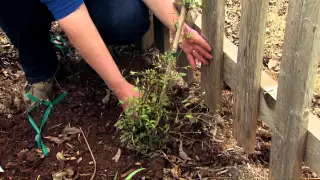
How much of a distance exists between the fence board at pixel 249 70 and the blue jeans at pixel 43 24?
2.13ft

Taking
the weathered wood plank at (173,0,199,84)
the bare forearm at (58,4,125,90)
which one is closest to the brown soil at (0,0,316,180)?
the weathered wood plank at (173,0,199,84)

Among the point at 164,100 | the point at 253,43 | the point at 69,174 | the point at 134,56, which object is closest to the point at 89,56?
the point at 164,100

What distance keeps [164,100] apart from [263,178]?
52cm

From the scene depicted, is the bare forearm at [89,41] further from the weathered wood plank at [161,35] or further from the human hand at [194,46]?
the weathered wood plank at [161,35]

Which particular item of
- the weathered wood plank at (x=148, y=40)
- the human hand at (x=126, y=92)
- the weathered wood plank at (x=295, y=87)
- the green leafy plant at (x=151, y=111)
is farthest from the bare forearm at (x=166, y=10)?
the weathered wood plank at (x=295, y=87)

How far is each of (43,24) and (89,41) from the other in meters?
0.52

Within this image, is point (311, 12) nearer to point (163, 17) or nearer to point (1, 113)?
point (163, 17)

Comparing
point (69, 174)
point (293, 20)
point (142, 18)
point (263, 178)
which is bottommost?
point (69, 174)

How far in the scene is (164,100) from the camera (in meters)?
1.88

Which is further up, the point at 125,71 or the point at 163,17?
the point at 163,17

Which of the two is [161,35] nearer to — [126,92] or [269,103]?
[126,92]

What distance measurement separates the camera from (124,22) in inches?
89.6

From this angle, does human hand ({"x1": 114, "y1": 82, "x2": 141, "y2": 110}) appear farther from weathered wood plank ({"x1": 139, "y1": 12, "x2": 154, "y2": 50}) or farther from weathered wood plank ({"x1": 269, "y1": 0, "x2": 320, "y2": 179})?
weathered wood plank ({"x1": 139, "y1": 12, "x2": 154, "y2": 50})

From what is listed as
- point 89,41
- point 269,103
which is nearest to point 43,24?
point 89,41
